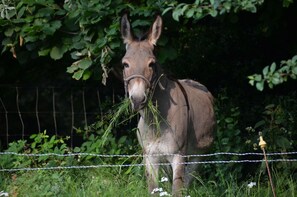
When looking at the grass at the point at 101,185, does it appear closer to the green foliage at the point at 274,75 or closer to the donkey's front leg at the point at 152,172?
the donkey's front leg at the point at 152,172

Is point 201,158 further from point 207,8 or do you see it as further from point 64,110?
point 64,110

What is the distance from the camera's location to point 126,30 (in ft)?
24.4

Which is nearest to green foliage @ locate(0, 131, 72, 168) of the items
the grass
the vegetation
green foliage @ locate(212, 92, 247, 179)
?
the vegetation

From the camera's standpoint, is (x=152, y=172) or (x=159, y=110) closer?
(x=152, y=172)

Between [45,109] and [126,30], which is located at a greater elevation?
[126,30]

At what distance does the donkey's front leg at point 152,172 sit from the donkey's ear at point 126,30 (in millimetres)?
1098

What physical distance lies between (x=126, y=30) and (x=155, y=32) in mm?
265

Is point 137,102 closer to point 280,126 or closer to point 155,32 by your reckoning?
point 155,32

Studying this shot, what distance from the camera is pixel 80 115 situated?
39.3ft

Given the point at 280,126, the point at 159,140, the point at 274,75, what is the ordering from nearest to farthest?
the point at 274,75
the point at 159,140
the point at 280,126

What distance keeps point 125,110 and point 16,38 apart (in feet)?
5.47

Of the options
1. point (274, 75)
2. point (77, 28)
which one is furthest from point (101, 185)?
point (274, 75)

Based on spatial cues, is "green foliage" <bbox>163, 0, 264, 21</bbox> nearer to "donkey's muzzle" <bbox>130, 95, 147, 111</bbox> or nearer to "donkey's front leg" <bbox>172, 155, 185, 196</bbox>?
"donkey's muzzle" <bbox>130, 95, 147, 111</bbox>

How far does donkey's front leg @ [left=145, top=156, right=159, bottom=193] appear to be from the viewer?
7.13 m
